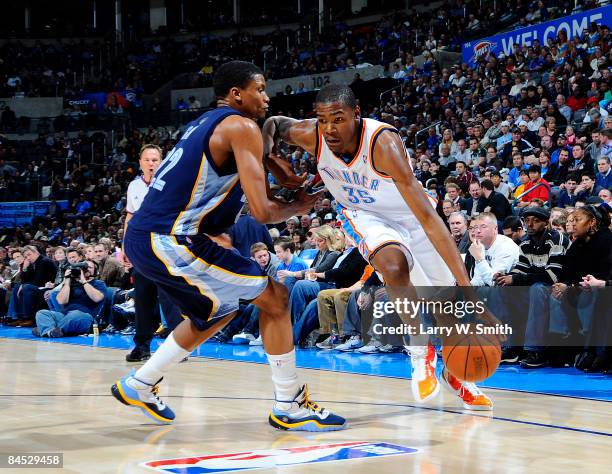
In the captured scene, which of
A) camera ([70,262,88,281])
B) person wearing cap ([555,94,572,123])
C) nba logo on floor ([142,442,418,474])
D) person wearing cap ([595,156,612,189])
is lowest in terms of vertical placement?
nba logo on floor ([142,442,418,474])

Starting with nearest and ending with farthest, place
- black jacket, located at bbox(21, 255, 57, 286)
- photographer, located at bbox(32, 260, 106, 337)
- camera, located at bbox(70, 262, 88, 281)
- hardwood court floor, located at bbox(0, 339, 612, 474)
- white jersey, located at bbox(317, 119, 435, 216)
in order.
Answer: hardwood court floor, located at bbox(0, 339, 612, 474), white jersey, located at bbox(317, 119, 435, 216), camera, located at bbox(70, 262, 88, 281), photographer, located at bbox(32, 260, 106, 337), black jacket, located at bbox(21, 255, 57, 286)

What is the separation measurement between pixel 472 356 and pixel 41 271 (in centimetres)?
875

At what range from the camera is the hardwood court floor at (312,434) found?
3.06 metres

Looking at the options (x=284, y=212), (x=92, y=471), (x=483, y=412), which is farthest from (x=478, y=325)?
(x=92, y=471)

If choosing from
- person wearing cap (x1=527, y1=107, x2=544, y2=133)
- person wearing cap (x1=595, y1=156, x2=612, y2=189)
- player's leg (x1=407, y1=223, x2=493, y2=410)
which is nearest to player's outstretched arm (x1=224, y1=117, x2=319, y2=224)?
player's leg (x1=407, y1=223, x2=493, y2=410)

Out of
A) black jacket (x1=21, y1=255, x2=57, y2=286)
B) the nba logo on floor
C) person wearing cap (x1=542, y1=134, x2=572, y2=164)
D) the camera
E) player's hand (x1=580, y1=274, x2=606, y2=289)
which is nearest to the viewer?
the nba logo on floor

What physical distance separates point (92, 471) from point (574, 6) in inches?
620

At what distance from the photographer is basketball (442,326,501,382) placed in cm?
373

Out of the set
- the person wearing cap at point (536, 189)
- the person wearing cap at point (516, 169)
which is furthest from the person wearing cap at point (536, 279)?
the person wearing cap at point (516, 169)

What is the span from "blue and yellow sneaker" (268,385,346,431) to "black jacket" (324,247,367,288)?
4.01 m

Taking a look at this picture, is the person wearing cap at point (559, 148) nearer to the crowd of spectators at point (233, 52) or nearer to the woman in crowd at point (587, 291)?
the woman in crowd at point (587, 291)

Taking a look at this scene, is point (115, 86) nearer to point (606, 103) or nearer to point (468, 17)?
point (468, 17)

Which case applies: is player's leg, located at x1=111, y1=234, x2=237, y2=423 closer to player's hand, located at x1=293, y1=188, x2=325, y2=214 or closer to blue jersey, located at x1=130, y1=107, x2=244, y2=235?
blue jersey, located at x1=130, y1=107, x2=244, y2=235

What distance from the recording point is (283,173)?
4172mm
